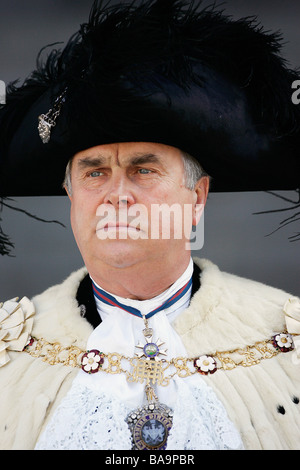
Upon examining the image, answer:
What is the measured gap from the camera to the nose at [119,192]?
6.40 ft

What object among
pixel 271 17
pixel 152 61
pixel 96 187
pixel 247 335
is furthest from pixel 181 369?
pixel 271 17

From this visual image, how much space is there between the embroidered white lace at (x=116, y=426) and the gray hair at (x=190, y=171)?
0.72 m

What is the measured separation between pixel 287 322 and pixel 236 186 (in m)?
0.55

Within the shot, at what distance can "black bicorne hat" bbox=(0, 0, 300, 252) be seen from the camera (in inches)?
74.5

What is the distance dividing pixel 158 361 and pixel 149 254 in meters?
0.36

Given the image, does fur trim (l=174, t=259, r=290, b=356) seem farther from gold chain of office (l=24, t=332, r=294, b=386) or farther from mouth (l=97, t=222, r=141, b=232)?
mouth (l=97, t=222, r=141, b=232)

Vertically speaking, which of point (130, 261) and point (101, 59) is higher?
point (101, 59)

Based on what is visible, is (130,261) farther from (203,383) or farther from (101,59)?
(101,59)

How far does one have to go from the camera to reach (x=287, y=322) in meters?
2.06

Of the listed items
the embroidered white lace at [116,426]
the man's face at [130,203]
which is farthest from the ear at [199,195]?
the embroidered white lace at [116,426]

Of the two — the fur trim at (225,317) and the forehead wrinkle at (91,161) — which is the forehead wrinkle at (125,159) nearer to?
the forehead wrinkle at (91,161)

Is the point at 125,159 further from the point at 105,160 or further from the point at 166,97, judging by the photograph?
the point at 166,97

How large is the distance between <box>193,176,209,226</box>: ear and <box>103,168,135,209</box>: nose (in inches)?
12.6

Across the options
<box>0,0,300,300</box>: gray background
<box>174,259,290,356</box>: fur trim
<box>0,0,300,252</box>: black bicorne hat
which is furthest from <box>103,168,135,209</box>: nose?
<box>0,0,300,300</box>: gray background
